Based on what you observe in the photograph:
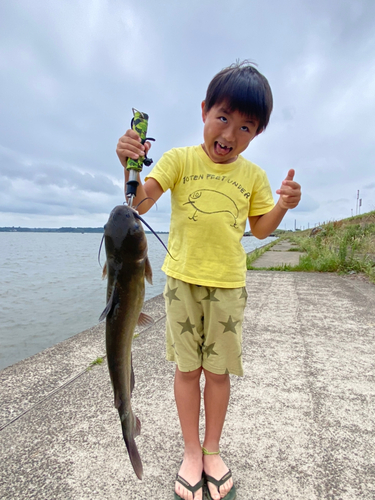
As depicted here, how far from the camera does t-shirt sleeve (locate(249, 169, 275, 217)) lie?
5.95 feet

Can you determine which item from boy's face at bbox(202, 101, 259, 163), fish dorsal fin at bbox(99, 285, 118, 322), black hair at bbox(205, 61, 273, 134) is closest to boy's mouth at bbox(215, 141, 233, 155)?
boy's face at bbox(202, 101, 259, 163)

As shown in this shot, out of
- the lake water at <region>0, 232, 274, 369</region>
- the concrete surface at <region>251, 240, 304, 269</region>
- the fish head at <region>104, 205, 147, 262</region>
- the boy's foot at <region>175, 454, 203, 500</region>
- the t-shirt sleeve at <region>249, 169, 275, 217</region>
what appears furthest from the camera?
the concrete surface at <region>251, 240, 304, 269</region>

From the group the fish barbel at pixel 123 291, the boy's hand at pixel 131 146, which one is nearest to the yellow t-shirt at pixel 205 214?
the boy's hand at pixel 131 146

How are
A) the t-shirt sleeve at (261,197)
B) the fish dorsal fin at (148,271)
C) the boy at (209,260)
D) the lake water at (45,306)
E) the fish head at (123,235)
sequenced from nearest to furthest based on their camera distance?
the fish head at (123,235) → the fish dorsal fin at (148,271) → the boy at (209,260) → the t-shirt sleeve at (261,197) → the lake water at (45,306)

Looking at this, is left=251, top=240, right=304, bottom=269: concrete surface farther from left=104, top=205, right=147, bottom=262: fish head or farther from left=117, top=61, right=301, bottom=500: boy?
left=104, top=205, right=147, bottom=262: fish head

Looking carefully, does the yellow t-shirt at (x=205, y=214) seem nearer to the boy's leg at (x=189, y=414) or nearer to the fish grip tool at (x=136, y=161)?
the fish grip tool at (x=136, y=161)

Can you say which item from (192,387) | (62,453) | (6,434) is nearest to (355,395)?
(192,387)

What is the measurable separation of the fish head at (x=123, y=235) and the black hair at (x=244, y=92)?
820 millimetres

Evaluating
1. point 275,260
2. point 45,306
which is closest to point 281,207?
point 45,306

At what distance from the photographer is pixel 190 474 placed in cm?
155

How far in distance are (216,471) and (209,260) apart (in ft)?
3.45

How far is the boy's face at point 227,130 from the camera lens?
155cm

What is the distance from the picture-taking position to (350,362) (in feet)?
9.28

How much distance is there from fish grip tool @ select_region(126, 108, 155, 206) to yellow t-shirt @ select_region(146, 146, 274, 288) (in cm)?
38
